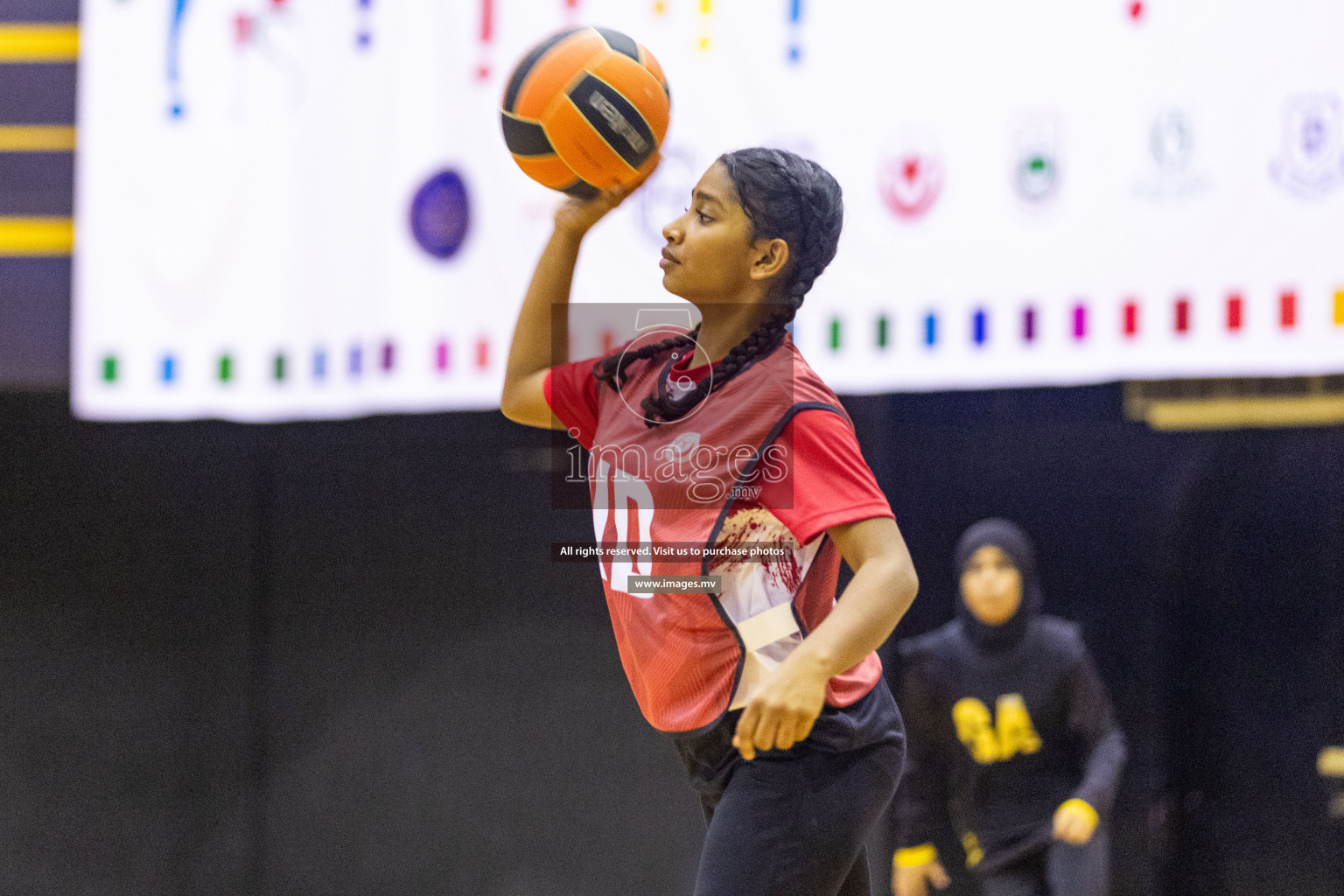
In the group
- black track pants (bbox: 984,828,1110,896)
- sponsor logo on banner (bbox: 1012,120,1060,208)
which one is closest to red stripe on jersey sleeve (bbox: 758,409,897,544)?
sponsor logo on banner (bbox: 1012,120,1060,208)

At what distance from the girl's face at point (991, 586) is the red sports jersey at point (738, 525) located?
1743 millimetres

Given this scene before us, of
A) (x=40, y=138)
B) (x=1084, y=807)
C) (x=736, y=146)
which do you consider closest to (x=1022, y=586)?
(x=1084, y=807)

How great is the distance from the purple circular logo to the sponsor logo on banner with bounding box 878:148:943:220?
118cm

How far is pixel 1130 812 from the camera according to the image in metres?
3.52

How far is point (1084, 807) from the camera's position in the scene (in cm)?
318

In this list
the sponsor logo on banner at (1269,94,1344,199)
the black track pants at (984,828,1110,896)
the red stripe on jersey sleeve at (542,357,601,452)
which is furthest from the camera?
the black track pants at (984,828,1110,896)

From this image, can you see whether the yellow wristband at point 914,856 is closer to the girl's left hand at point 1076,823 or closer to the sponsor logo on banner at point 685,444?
the girl's left hand at point 1076,823

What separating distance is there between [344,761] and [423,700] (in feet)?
1.07

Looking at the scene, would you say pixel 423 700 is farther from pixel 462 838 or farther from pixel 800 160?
pixel 800 160

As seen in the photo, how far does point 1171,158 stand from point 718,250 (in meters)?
1.86

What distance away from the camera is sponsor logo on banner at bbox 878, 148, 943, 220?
130 inches

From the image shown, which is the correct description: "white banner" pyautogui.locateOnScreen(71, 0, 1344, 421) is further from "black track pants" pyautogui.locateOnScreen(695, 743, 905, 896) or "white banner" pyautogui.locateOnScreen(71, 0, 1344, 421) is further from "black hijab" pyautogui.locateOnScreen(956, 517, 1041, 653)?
"black track pants" pyautogui.locateOnScreen(695, 743, 905, 896)

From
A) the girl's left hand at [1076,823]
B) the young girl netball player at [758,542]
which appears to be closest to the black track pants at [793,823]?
the young girl netball player at [758,542]

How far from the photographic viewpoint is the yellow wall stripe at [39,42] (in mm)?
3887
